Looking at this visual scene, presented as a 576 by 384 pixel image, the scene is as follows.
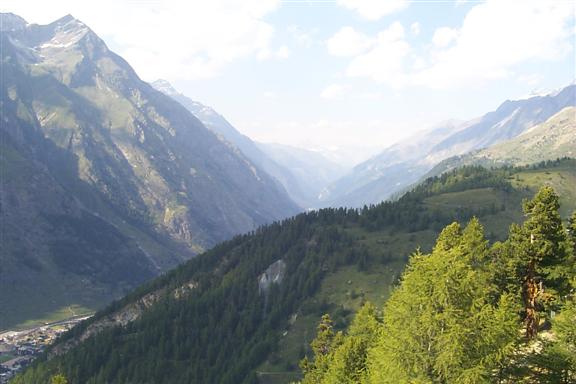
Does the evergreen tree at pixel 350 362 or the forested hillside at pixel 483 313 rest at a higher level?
the forested hillside at pixel 483 313

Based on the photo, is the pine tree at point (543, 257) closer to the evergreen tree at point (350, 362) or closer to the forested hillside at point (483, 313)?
the forested hillside at point (483, 313)

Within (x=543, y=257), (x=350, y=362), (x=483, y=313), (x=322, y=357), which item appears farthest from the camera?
(x=322, y=357)

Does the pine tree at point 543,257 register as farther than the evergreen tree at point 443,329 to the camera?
Yes

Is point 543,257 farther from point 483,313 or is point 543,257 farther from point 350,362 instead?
point 350,362

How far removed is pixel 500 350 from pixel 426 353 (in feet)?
16.7

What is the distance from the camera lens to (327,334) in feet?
302

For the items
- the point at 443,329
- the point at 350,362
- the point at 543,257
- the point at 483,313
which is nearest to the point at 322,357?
the point at 350,362

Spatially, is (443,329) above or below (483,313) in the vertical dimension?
below

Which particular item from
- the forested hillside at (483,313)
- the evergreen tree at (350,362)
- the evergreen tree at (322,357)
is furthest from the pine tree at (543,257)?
the evergreen tree at (322,357)

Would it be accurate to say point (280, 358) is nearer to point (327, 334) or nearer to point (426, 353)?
point (327, 334)

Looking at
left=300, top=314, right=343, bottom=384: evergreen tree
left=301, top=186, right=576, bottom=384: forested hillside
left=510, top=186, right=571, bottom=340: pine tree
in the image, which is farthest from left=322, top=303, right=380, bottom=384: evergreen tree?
left=510, top=186, right=571, bottom=340: pine tree

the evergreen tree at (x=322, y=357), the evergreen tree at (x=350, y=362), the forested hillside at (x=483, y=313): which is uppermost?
the forested hillside at (x=483, y=313)

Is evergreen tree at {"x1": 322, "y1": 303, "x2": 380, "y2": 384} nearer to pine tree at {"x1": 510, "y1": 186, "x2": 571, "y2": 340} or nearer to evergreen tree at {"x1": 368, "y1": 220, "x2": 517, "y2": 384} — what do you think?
pine tree at {"x1": 510, "y1": 186, "x2": 571, "y2": 340}

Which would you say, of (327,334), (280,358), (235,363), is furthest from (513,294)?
(235,363)
